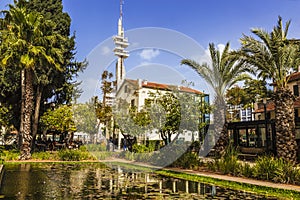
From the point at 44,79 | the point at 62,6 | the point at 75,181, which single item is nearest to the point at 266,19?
the point at 75,181

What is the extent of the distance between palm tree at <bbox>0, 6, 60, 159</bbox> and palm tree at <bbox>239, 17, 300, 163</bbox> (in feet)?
42.7

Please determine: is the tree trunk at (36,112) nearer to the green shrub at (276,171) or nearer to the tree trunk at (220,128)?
the tree trunk at (220,128)

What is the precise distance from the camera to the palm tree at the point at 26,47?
59.8 ft

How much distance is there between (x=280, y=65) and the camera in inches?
514

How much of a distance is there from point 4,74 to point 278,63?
20754 mm

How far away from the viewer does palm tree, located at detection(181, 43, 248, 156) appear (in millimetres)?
17188

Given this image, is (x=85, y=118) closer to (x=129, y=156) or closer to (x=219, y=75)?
(x=129, y=156)

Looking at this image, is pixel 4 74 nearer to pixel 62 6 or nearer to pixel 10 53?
pixel 10 53

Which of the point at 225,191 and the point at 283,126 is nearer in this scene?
the point at 225,191

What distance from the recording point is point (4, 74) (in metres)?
23.5

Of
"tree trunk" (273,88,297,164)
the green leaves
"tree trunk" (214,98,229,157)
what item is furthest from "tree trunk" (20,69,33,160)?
"tree trunk" (273,88,297,164)

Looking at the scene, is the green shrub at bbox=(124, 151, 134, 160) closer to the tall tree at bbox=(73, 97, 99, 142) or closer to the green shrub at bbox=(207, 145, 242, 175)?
the green shrub at bbox=(207, 145, 242, 175)

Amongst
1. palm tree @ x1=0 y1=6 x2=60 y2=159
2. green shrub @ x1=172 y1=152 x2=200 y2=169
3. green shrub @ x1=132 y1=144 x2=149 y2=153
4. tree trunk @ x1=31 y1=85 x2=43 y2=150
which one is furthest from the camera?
tree trunk @ x1=31 y1=85 x2=43 y2=150

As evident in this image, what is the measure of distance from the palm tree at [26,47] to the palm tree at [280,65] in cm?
1300
